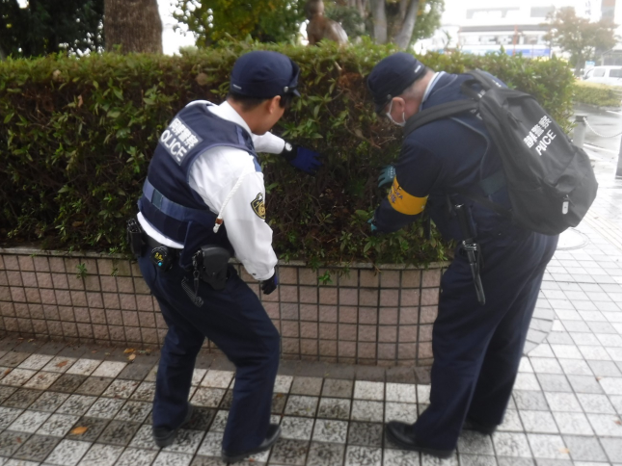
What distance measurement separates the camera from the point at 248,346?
2369 millimetres

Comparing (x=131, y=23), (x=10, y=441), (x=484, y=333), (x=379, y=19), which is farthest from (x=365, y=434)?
(x=379, y=19)

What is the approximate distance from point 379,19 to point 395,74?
45.5ft

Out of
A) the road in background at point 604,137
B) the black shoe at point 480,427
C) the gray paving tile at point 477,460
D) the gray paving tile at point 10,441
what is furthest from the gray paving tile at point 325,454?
the road in background at point 604,137

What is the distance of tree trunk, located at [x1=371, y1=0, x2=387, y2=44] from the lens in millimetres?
14461

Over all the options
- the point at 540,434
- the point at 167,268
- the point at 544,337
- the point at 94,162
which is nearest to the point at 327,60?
the point at 167,268

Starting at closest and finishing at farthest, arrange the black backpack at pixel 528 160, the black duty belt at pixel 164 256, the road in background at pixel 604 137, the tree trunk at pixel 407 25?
the black backpack at pixel 528 160 → the black duty belt at pixel 164 256 → the road in background at pixel 604 137 → the tree trunk at pixel 407 25

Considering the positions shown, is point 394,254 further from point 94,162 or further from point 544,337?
point 94,162

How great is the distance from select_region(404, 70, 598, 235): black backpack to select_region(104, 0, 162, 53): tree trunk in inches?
137

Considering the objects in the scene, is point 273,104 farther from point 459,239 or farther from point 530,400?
point 530,400

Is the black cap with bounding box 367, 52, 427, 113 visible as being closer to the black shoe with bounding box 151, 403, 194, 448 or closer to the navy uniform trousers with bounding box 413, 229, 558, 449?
the navy uniform trousers with bounding box 413, 229, 558, 449

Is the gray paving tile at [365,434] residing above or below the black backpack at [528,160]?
below

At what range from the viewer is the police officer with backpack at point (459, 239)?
6.95ft

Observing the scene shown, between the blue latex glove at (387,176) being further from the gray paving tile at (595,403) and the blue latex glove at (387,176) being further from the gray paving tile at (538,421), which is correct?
the gray paving tile at (595,403)

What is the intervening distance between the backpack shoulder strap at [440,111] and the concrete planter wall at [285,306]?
119 centimetres
